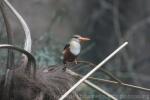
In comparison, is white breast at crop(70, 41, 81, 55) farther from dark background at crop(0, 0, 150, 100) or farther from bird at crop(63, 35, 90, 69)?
dark background at crop(0, 0, 150, 100)

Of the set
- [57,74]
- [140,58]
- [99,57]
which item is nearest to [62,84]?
[57,74]

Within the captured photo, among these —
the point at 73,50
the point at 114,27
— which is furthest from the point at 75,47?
the point at 114,27

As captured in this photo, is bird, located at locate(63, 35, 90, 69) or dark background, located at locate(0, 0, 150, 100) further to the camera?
dark background, located at locate(0, 0, 150, 100)

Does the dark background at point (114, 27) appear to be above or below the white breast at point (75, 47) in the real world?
above

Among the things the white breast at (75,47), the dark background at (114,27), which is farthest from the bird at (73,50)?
the dark background at (114,27)

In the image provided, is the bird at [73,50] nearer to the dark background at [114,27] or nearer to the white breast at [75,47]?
the white breast at [75,47]

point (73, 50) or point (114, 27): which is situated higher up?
point (114, 27)

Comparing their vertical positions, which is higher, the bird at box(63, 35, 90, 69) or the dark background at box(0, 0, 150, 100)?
the dark background at box(0, 0, 150, 100)

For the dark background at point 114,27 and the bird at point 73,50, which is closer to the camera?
the bird at point 73,50

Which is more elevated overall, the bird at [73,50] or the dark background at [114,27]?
the dark background at [114,27]

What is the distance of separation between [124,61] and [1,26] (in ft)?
12.0

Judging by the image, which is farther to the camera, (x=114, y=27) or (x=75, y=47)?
(x=114, y=27)

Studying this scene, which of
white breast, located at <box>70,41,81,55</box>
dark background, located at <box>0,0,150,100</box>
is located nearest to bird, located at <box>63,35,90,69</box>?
white breast, located at <box>70,41,81,55</box>

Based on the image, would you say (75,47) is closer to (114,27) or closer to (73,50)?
(73,50)
